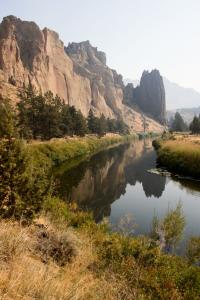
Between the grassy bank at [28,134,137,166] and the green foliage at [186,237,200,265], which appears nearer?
the green foliage at [186,237,200,265]

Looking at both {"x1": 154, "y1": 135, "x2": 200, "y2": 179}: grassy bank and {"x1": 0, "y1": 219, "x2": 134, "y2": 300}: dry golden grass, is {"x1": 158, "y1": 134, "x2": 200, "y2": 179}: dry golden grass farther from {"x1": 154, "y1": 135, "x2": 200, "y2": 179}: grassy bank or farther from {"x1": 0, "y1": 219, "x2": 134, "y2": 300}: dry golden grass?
{"x1": 0, "y1": 219, "x2": 134, "y2": 300}: dry golden grass

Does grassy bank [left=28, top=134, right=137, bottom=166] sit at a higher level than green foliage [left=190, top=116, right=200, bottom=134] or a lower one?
lower

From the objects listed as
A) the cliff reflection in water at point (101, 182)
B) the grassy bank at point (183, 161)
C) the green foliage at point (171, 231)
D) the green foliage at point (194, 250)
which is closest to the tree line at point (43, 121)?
the cliff reflection in water at point (101, 182)

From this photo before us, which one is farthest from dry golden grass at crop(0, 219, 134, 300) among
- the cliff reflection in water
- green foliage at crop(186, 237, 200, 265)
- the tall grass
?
the tall grass

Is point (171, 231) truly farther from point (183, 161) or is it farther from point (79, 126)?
point (79, 126)

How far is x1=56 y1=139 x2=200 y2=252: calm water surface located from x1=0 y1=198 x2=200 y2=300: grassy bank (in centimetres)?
969

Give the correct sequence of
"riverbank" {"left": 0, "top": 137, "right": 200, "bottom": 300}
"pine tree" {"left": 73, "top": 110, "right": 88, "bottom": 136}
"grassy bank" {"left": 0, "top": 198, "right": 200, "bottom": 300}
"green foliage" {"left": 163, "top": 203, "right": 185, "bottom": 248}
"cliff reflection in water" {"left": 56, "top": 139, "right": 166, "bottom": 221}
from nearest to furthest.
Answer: "grassy bank" {"left": 0, "top": 198, "right": 200, "bottom": 300}, "riverbank" {"left": 0, "top": 137, "right": 200, "bottom": 300}, "green foliage" {"left": 163, "top": 203, "right": 185, "bottom": 248}, "cliff reflection in water" {"left": 56, "top": 139, "right": 166, "bottom": 221}, "pine tree" {"left": 73, "top": 110, "right": 88, "bottom": 136}

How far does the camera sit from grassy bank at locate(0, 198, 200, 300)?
6.00m

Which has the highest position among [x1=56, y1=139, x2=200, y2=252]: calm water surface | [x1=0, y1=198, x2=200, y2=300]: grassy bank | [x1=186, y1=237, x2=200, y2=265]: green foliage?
[x1=0, y1=198, x2=200, y2=300]: grassy bank

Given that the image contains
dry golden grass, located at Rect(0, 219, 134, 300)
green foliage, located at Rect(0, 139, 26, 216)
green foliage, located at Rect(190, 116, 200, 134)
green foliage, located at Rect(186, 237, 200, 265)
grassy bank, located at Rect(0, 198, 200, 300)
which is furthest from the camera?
green foliage, located at Rect(190, 116, 200, 134)

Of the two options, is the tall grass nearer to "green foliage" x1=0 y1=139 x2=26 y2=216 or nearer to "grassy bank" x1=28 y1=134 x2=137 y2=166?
"grassy bank" x1=28 y1=134 x2=137 y2=166

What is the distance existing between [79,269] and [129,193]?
1505 inches

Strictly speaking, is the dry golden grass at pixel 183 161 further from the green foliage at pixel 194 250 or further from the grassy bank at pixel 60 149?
the green foliage at pixel 194 250

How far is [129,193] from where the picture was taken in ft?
159
